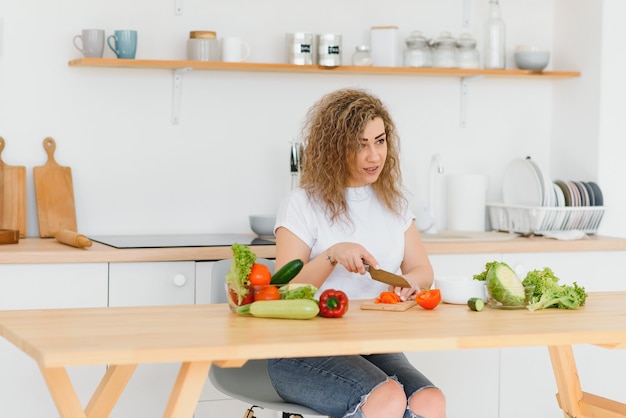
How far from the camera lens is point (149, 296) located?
3.27 meters

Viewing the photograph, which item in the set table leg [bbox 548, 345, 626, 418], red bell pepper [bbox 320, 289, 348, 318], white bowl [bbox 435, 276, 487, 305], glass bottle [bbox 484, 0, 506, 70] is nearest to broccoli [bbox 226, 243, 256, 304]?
red bell pepper [bbox 320, 289, 348, 318]

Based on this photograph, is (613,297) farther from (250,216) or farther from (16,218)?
(16,218)

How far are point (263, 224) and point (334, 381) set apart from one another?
1.43 metres

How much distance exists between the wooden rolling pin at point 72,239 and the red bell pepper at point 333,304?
4.10ft

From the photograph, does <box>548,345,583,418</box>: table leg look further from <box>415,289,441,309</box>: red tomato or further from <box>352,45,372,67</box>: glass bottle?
<box>352,45,372,67</box>: glass bottle

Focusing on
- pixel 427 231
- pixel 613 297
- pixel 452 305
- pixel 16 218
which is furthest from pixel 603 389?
pixel 16 218

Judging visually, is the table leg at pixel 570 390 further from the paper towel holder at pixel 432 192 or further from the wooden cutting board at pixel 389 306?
the paper towel holder at pixel 432 192

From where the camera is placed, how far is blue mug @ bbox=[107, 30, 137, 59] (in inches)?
142

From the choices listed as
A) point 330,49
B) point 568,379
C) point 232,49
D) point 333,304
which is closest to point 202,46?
point 232,49

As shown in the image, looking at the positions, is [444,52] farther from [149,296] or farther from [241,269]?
[241,269]

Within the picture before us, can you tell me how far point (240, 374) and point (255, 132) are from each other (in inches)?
57.7

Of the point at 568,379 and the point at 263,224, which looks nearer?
the point at 568,379

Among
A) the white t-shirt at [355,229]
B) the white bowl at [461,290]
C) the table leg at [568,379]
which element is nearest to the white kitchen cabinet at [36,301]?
the white t-shirt at [355,229]

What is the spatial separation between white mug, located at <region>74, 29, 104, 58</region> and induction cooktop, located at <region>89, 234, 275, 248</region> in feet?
2.19
